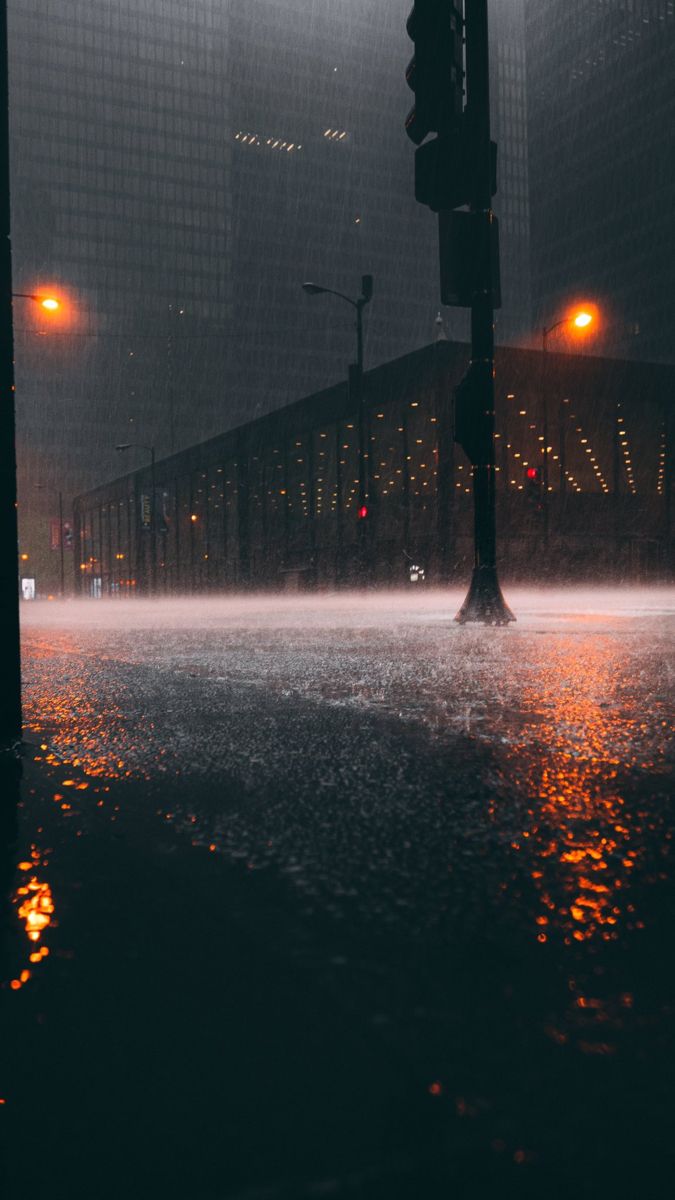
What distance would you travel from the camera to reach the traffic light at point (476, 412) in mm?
13867

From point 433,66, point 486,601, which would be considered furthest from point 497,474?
point 433,66

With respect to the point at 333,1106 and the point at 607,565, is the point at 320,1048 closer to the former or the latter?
the point at 333,1106

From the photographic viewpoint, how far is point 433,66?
40.8 feet

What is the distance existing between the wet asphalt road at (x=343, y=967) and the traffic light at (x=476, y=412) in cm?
985

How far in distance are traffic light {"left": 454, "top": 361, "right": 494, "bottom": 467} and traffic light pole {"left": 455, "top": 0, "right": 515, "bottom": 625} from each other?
0.01 metres

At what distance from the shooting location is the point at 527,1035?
1534 mm

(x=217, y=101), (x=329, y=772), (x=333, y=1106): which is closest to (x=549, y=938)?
(x=333, y=1106)

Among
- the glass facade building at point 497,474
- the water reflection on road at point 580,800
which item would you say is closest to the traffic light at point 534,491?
the glass facade building at point 497,474

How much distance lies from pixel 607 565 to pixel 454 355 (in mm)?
13012

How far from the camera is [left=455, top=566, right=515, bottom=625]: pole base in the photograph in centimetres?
1421

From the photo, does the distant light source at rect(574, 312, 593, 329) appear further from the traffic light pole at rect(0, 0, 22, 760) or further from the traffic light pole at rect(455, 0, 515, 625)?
the traffic light pole at rect(0, 0, 22, 760)

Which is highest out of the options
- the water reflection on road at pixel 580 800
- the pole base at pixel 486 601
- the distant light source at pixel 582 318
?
the distant light source at pixel 582 318

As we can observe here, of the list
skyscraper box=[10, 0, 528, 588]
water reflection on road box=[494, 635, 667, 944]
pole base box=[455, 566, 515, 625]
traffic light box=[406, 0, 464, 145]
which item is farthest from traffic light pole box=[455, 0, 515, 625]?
skyscraper box=[10, 0, 528, 588]

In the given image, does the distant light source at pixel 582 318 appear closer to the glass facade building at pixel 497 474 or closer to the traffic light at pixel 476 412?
the glass facade building at pixel 497 474
